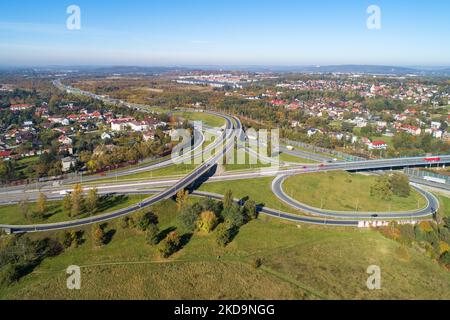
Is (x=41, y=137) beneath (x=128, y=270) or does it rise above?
above

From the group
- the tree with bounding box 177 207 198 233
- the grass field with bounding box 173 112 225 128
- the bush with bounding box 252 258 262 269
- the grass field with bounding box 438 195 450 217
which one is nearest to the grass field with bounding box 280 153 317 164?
the grass field with bounding box 438 195 450 217

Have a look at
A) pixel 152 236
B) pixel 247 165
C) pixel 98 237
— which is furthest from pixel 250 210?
pixel 247 165

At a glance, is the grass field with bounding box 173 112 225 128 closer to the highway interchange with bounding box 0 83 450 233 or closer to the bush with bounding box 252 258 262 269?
the highway interchange with bounding box 0 83 450 233

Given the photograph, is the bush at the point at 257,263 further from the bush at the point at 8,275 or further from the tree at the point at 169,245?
the bush at the point at 8,275

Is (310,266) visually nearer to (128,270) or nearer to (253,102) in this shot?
(128,270)
